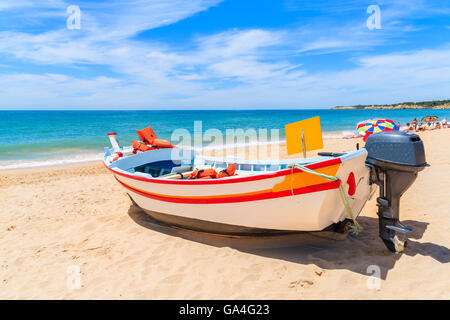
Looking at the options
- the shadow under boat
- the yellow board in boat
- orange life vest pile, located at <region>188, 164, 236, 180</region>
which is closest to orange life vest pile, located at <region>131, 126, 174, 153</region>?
orange life vest pile, located at <region>188, 164, 236, 180</region>

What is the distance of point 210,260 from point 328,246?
1911mm

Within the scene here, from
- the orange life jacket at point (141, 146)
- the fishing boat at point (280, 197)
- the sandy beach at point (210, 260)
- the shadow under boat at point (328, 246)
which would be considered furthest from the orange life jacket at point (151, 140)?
the shadow under boat at point (328, 246)

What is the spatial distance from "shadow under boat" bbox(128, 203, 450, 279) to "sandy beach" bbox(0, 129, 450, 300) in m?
0.02

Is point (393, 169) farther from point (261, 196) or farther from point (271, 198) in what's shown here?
point (261, 196)

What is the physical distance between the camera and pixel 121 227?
5750mm

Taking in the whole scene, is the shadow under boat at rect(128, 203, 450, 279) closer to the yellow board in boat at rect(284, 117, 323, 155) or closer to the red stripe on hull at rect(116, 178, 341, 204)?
the red stripe on hull at rect(116, 178, 341, 204)

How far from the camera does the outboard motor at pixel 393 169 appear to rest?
3.52 metres

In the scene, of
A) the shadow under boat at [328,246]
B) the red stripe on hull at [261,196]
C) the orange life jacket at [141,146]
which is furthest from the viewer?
the orange life jacket at [141,146]

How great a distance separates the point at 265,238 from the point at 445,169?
6.96 meters

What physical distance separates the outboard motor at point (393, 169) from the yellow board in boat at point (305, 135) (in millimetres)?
687

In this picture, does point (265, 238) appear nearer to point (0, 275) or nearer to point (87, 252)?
point (87, 252)

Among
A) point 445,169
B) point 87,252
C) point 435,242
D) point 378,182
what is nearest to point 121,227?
point 87,252

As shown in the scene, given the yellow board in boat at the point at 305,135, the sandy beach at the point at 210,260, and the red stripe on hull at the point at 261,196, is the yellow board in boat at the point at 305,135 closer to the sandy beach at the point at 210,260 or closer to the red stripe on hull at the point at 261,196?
the red stripe on hull at the point at 261,196

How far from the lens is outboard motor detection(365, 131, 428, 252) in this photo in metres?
3.52
